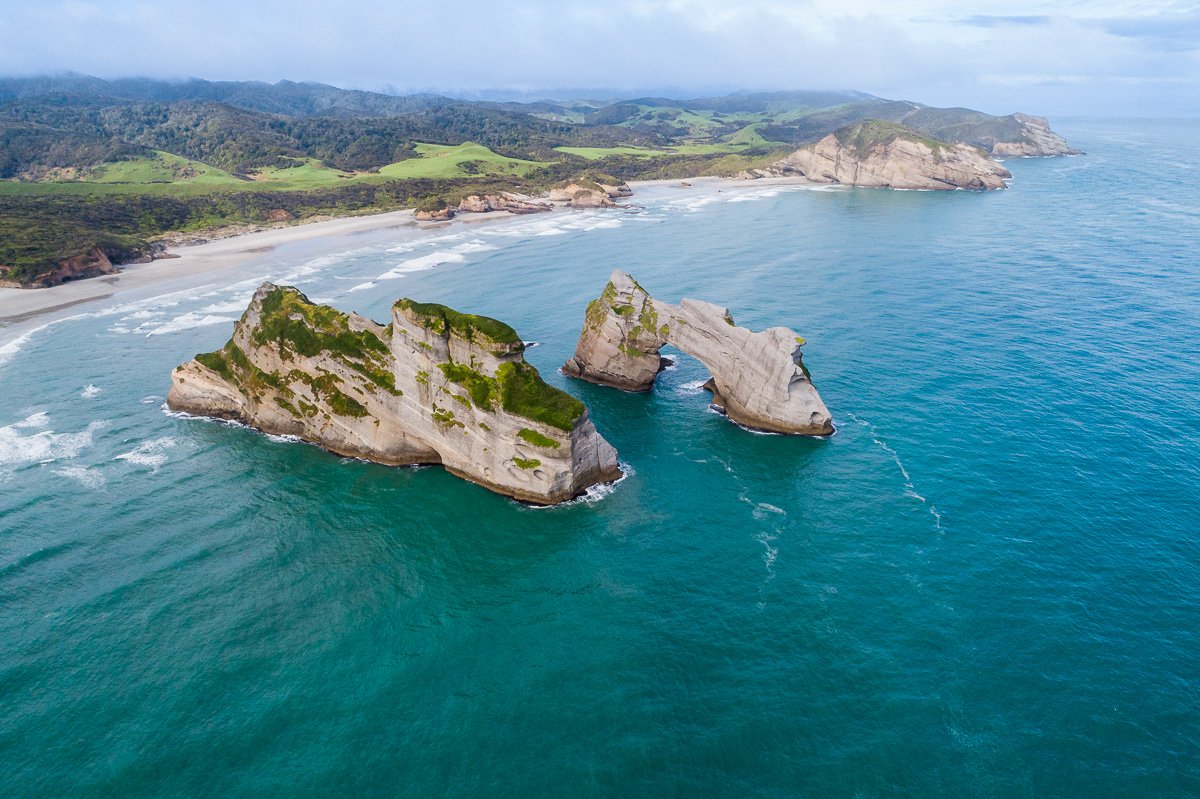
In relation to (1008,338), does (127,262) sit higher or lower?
higher

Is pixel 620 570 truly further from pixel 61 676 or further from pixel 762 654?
pixel 61 676

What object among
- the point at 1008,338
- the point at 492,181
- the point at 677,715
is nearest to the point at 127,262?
the point at 492,181

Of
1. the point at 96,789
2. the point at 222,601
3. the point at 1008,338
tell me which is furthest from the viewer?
the point at 1008,338

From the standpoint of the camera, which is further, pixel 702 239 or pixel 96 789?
pixel 702 239

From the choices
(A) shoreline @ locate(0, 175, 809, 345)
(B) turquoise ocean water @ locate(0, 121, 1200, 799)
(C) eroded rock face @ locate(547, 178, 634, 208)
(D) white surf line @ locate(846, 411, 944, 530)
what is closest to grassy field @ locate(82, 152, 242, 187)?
(A) shoreline @ locate(0, 175, 809, 345)

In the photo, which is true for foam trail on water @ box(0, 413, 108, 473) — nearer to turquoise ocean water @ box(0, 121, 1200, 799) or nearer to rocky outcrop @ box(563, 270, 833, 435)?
turquoise ocean water @ box(0, 121, 1200, 799)

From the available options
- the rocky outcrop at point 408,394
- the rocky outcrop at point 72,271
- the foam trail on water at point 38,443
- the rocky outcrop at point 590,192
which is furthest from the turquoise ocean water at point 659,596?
the rocky outcrop at point 590,192

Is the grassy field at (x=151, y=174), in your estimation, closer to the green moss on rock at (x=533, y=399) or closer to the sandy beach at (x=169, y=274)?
the sandy beach at (x=169, y=274)

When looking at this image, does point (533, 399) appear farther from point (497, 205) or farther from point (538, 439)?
point (497, 205)
